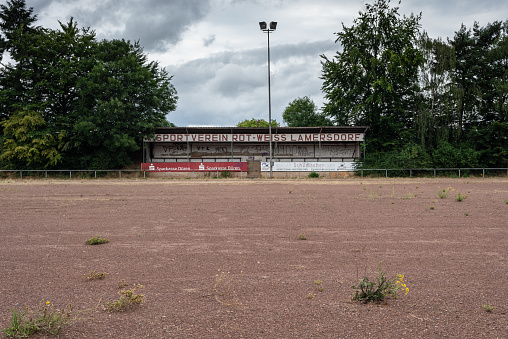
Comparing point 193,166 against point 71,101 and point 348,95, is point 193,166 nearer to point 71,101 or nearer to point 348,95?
point 71,101

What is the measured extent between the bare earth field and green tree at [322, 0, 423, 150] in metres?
32.3

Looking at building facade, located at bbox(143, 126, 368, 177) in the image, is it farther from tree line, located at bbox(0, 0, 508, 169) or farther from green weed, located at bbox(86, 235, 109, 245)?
green weed, located at bbox(86, 235, 109, 245)

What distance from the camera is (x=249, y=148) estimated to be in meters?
45.2

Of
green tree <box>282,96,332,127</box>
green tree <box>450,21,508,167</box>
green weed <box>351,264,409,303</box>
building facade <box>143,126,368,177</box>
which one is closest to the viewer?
green weed <box>351,264,409,303</box>

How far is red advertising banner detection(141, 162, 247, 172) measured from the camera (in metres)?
40.6

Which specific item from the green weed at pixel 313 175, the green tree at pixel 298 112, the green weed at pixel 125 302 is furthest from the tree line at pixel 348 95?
the green weed at pixel 125 302

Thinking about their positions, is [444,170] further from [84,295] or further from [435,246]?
[84,295]

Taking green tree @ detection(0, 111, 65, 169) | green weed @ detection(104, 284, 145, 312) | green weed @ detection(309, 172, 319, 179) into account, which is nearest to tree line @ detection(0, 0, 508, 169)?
green tree @ detection(0, 111, 65, 169)

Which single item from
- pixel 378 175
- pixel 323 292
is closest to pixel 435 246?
pixel 323 292

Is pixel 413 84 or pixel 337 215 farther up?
pixel 413 84

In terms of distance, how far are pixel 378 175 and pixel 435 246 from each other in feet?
106

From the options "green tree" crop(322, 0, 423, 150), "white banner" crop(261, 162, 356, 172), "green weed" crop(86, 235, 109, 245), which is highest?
"green tree" crop(322, 0, 423, 150)

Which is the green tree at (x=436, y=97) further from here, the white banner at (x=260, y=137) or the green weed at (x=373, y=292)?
the green weed at (x=373, y=292)

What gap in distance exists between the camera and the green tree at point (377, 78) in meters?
41.3
